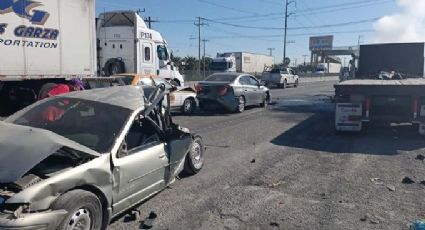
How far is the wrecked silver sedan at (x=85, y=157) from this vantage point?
3477 millimetres

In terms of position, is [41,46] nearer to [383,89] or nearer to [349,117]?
[349,117]

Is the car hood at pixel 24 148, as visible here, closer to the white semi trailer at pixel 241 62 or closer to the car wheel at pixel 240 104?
the car wheel at pixel 240 104

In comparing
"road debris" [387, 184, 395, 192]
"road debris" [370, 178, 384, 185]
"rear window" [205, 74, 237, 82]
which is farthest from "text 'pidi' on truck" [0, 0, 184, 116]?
"road debris" [387, 184, 395, 192]

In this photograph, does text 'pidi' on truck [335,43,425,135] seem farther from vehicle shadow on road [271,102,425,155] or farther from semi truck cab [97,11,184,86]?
semi truck cab [97,11,184,86]

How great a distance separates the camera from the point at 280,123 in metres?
13.3

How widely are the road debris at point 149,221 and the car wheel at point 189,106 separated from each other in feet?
33.8

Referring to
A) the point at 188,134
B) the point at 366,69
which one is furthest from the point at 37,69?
the point at 366,69

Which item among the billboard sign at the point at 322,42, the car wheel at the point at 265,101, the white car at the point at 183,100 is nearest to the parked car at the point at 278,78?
the car wheel at the point at 265,101

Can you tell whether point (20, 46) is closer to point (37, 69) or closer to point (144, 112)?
point (37, 69)

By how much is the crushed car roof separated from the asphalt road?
1301 mm

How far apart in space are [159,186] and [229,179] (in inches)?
62.5

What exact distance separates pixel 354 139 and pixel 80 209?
804cm

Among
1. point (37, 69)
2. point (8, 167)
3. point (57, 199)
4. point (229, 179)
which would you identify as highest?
point (37, 69)

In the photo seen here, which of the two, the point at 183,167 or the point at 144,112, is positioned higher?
the point at 144,112
